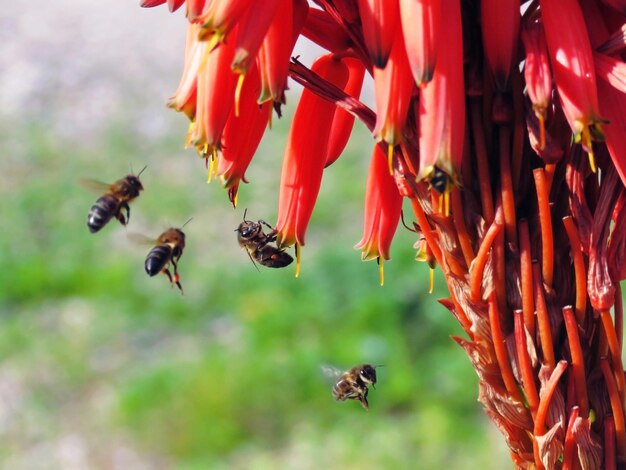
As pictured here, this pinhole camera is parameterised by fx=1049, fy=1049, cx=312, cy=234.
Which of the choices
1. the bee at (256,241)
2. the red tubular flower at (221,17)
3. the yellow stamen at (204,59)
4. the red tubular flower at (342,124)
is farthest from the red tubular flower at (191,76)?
the bee at (256,241)

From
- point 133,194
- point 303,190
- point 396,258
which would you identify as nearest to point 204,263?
point 396,258

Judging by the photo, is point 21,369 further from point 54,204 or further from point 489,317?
point 489,317

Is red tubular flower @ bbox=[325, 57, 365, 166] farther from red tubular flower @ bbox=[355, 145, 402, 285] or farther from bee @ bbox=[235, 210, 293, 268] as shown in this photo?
bee @ bbox=[235, 210, 293, 268]

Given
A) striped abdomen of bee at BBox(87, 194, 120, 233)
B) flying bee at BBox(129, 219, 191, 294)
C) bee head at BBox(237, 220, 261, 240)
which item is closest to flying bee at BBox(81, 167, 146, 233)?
striped abdomen of bee at BBox(87, 194, 120, 233)

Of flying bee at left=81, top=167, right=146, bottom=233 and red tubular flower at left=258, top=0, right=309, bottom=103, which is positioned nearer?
red tubular flower at left=258, top=0, right=309, bottom=103

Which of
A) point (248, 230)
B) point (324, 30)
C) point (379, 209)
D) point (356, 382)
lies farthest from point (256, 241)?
point (324, 30)
